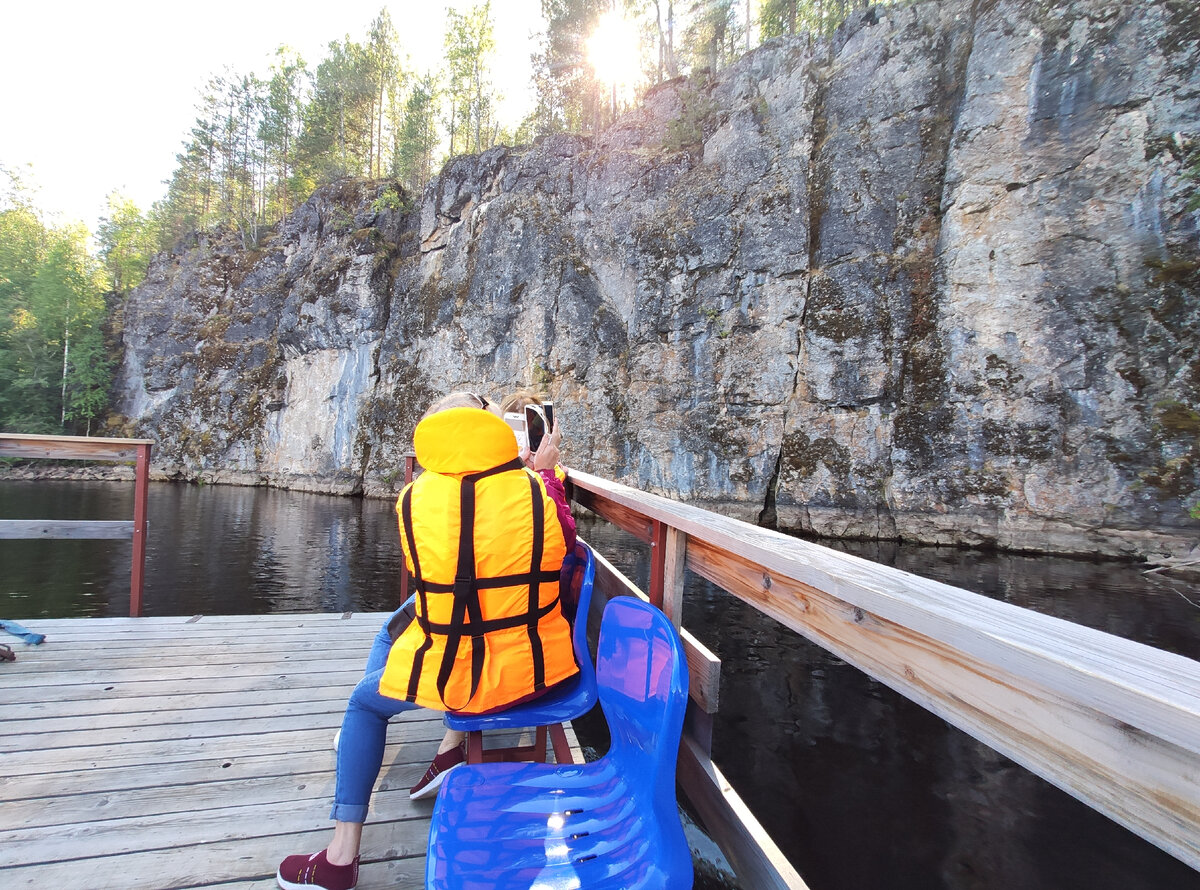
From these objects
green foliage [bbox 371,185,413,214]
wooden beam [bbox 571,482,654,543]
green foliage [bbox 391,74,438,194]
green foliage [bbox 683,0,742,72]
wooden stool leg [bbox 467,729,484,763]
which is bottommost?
wooden stool leg [bbox 467,729,484,763]

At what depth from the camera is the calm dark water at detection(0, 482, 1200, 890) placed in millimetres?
3527

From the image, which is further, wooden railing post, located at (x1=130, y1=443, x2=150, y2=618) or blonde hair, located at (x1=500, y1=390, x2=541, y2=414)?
wooden railing post, located at (x1=130, y1=443, x2=150, y2=618)

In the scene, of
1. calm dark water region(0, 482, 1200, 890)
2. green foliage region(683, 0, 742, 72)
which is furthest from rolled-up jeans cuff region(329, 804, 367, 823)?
green foliage region(683, 0, 742, 72)

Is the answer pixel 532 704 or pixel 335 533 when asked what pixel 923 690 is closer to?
pixel 532 704

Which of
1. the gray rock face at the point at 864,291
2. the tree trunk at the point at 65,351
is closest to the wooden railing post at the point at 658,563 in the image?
the gray rock face at the point at 864,291

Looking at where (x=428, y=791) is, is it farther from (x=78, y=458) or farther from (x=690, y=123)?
(x=690, y=123)

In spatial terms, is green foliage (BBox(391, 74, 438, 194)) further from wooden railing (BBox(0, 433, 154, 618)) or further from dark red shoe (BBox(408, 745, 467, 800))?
dark red shoe (BBox(408, 745, 467, 800))

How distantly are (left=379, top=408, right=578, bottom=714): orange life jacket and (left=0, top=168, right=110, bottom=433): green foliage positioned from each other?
1570 inches

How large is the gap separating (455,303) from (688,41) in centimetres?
1858

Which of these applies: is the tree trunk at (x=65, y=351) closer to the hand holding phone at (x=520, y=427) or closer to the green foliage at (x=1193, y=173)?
the hand holding phone at (x=520, y=427)

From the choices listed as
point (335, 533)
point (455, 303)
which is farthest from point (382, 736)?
point (455, 303)

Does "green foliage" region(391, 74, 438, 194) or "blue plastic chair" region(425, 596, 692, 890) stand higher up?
"green foliage" region(391, 74, 438, 194)

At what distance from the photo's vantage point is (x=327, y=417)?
82.3ft

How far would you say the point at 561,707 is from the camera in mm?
1942
